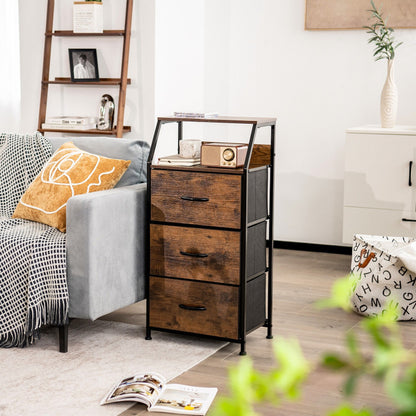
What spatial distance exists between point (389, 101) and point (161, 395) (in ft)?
8.14

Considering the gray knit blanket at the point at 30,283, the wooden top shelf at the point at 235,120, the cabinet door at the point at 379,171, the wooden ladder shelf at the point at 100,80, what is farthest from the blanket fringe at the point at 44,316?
the cabinet door at the point at 379,171

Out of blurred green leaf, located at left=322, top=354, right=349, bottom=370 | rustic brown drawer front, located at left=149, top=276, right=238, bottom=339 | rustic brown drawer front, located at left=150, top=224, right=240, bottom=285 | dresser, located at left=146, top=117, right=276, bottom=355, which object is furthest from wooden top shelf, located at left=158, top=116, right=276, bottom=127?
blurred green leaf, located at left=322, top=354, right=349, bottom=370

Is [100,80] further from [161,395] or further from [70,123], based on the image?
[161,395]

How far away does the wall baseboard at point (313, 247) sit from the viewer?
184 inches

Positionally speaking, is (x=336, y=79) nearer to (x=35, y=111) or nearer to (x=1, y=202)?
(x=35, y=111)

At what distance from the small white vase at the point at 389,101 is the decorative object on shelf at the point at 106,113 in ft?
5.30

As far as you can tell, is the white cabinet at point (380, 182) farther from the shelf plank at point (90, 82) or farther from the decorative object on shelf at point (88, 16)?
the decorative object on shelf at point (88, 16)

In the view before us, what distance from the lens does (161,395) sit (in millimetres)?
2324

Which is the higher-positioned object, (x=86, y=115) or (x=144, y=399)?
(x=86, y=115)

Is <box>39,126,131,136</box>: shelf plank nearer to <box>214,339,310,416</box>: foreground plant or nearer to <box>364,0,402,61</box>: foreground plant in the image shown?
<box>364,0,402,61</box>: foreground plant

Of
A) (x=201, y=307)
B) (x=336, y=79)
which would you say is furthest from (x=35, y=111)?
(x=201, y=307)

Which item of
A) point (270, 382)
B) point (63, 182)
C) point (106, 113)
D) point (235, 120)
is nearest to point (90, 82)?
point (106, 113)

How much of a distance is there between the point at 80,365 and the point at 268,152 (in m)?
1.15

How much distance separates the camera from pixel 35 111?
15.0ft
